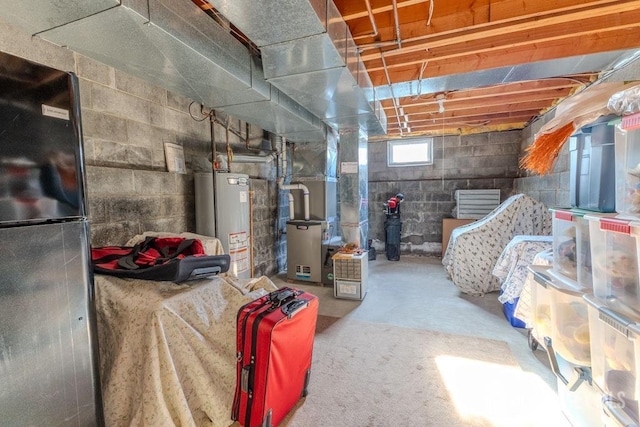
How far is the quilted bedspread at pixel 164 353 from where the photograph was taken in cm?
116

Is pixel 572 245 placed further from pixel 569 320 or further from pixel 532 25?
pixel 532 25

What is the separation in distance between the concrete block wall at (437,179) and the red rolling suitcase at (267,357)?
166 inches

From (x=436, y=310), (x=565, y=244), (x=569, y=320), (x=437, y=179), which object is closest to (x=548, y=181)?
(x=437, y=179)

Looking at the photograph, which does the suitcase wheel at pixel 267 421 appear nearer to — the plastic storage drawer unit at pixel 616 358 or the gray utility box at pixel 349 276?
the plastic storage drawer unit at pixel 616 358

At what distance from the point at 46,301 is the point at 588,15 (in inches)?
124

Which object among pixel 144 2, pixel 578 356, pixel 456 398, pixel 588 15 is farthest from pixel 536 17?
pixel 456 398

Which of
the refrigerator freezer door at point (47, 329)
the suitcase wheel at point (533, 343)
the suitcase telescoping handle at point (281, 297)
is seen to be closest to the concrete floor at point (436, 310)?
the suitcase wheel at point (533, 343)

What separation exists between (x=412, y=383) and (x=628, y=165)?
1.55 meters

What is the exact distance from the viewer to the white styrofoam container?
966 mm

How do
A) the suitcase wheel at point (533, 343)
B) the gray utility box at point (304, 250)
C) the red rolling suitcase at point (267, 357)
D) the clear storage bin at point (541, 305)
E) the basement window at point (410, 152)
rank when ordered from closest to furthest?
the red rolling suitcase at point (267, 357)
the clear storage bin at point (541, 305)
the suitcase wheel at point (533, 343)
the gray utility box at point (304, 250)
the basement window at point (410, 152)

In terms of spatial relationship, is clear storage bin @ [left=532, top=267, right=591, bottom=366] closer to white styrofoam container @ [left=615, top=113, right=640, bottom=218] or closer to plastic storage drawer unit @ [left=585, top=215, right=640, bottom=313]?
plastic storage drawer unit @ [left=585, top=215, right=640, bottom=313]

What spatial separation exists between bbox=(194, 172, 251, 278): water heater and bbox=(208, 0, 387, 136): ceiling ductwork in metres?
0.99

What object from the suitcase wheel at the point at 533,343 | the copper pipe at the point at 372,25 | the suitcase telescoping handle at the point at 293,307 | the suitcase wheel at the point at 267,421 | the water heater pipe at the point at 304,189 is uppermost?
the copper pipe at the point at 372,25

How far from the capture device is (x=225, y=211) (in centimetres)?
253
